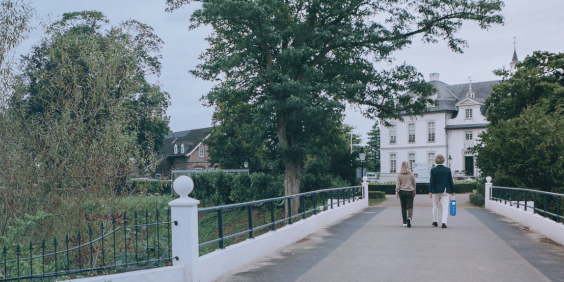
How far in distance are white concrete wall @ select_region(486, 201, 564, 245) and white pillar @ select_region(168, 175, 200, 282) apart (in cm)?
778

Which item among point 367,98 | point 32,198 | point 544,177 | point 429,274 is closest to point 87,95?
point 32,198

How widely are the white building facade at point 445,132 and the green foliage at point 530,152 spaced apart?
3257 centimetres

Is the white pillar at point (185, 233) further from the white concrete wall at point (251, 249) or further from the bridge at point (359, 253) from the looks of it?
the white concrete wall at point (251, 249)

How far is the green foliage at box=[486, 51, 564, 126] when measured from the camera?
1225 inches

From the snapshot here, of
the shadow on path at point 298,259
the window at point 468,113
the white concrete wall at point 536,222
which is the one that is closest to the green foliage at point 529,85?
the white concrete wall at point 536,222

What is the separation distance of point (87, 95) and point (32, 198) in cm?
252

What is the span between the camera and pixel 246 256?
8.32 m

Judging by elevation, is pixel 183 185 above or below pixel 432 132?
below

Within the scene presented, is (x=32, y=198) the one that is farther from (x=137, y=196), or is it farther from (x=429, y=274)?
(x=429, y=274)

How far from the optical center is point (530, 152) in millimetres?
22219

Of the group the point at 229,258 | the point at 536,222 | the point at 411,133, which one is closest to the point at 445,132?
the point at 411,133

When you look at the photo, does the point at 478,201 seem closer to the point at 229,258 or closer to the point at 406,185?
the point at 406,185

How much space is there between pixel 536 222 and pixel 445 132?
49233mm

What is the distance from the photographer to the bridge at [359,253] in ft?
21.8
